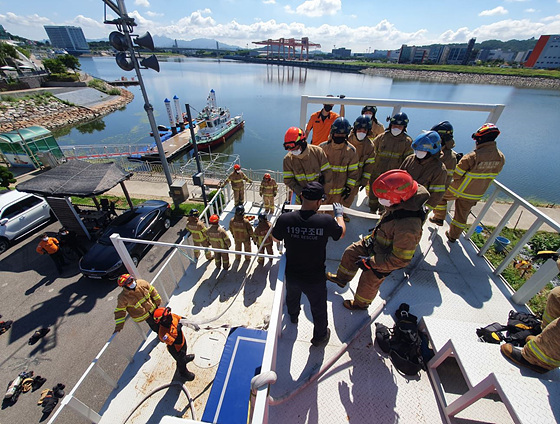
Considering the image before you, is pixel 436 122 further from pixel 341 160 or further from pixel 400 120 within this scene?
pixel 341 160

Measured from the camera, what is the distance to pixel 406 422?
2551 millimetres

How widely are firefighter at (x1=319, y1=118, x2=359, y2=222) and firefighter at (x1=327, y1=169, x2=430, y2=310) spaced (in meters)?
1.79

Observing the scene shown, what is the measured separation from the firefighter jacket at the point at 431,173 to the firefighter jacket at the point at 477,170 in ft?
2.80

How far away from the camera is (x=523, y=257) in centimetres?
796

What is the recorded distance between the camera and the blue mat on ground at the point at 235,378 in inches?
104

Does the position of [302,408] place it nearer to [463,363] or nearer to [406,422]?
[406,422]

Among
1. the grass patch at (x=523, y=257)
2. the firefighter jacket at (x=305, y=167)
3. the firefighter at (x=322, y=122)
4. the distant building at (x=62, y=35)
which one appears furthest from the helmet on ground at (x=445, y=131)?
the distant building at (x=62, y=35)

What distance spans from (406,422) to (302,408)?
3.67ft

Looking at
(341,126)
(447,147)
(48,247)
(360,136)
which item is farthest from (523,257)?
(48,247)

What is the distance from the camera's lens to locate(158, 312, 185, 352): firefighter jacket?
330cm

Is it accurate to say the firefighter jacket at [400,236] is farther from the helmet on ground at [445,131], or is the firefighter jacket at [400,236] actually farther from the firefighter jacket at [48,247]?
the firefighter jacket at [48,247]

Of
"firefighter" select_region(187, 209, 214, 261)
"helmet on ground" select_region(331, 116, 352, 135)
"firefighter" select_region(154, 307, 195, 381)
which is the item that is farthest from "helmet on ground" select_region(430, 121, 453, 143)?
"firefighter" select_region(154, 307, 195, 381)

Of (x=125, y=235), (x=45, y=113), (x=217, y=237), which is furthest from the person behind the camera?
(x=45, y=113)

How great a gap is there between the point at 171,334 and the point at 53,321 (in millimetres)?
5154
